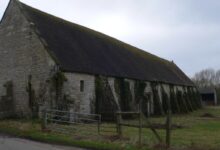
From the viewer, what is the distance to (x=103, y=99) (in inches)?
1064

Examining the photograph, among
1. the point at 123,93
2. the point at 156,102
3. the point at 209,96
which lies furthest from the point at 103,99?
the point at 209,96

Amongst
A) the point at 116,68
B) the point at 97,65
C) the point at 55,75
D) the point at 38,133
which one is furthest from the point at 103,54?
the point at 38,133

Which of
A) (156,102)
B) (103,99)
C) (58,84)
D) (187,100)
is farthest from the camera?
(187,100)

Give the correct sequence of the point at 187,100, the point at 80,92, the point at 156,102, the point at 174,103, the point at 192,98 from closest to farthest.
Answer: the point at 80,92 → the point at 156,102 → the point at 174,103 → the point at 187,100 → the point at 192,98

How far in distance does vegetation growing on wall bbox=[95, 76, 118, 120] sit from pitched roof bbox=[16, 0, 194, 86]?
86cm

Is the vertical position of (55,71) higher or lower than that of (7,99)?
higher

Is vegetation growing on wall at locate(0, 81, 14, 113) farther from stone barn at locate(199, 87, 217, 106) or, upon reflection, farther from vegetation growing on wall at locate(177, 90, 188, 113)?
stone barn at locate(199, 87, 217, 106)

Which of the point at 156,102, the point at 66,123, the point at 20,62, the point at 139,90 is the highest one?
the point at 20,62

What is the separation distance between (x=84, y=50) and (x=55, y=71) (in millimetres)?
6104

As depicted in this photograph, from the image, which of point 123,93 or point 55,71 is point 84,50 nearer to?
point 123,93

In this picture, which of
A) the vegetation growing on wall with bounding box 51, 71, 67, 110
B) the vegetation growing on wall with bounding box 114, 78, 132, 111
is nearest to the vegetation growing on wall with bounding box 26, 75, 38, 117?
the vegetation growing on wall with bounding box 51, 71, 67, 110

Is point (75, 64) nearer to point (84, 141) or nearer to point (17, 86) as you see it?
Result: point (17, 86)

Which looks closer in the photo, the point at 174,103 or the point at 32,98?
the point at 32,98

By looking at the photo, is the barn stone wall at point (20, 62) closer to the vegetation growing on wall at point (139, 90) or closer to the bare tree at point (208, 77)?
the vegetation growing on wall at point (139, 90)
